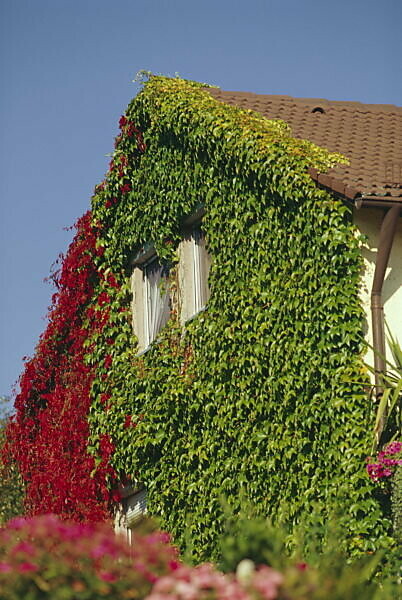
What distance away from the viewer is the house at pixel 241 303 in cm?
1159

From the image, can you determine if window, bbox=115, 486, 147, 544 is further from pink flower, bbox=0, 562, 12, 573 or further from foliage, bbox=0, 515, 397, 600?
pink flower, bbox=0, 562, 12, 573

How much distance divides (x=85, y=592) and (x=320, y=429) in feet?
19.0

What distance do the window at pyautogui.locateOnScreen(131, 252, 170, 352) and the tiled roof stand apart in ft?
9.52

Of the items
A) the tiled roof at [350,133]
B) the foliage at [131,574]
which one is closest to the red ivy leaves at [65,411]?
the tiled roof at [350,133]

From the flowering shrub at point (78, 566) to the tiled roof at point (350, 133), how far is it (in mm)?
6261

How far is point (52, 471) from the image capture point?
1745cm

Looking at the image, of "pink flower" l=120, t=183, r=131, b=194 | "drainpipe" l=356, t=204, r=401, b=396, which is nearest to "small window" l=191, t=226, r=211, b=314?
"pink flower" l=120, t=183, r=131, b=194

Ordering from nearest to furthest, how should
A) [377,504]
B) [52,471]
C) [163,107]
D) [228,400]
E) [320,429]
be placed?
1. [377,504]
2. [320,429]
3. [228,400]
4. [163,107]
5. [52,471]

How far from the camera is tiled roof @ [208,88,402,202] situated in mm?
12039

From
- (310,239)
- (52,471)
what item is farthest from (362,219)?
(52,471)

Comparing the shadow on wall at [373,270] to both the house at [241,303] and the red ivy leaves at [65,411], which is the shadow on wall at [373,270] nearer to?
the house at [241,303]

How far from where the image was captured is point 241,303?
13.2 metres

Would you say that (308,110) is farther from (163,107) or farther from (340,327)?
(340,327)

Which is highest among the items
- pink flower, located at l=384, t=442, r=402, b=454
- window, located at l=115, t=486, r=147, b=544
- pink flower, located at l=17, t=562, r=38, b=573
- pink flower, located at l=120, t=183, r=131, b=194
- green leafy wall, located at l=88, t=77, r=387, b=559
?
pink flower, located at l=120, t=183, r=131, b=194
